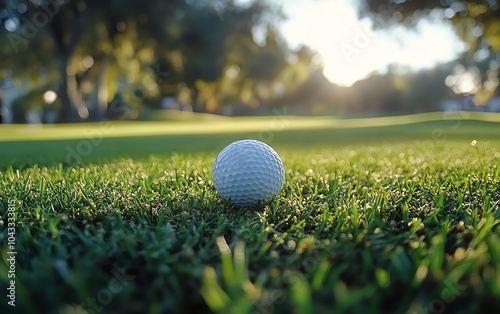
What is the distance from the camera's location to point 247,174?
238cm

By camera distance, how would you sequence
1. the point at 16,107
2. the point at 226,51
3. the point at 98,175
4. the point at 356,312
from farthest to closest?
the point at 16,107 → the point at 226,51 → the point at 98,175 → the point at 356,312

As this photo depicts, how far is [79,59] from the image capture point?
25078mm

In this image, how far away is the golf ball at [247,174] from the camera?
233 centimetres

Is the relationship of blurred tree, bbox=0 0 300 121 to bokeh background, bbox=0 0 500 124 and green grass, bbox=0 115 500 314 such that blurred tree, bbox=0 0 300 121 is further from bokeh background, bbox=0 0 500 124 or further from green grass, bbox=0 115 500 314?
green grass, bbox=0 115 500 314

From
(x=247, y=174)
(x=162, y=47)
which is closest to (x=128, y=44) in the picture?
(x=162, y=47)

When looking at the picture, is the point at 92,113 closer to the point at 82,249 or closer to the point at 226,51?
the point at 226,51

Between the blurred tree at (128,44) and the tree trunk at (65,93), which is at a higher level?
the blurred tree at (128,44)

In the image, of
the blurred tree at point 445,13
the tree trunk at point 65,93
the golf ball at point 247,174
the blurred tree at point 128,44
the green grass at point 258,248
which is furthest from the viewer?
the tree trunk at point 65,93

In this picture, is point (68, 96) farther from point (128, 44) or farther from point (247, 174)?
point (247, 174)

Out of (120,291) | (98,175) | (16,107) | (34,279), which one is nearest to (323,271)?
(120,291)

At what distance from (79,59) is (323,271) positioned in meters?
27.1

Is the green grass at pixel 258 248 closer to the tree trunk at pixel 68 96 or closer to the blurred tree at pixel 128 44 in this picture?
the blurred tree at pixel 128 44

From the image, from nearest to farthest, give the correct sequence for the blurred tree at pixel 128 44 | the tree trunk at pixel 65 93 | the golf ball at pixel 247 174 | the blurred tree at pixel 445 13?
the golf ball at pixel 247 174
the blurred tree at pixel 445 13
the blurred tree at pixel 128 44
the tree trunk at pixel 65 93

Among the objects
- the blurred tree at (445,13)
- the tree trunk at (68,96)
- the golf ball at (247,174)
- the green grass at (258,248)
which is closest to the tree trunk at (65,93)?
the tree trunk at (68,96)
